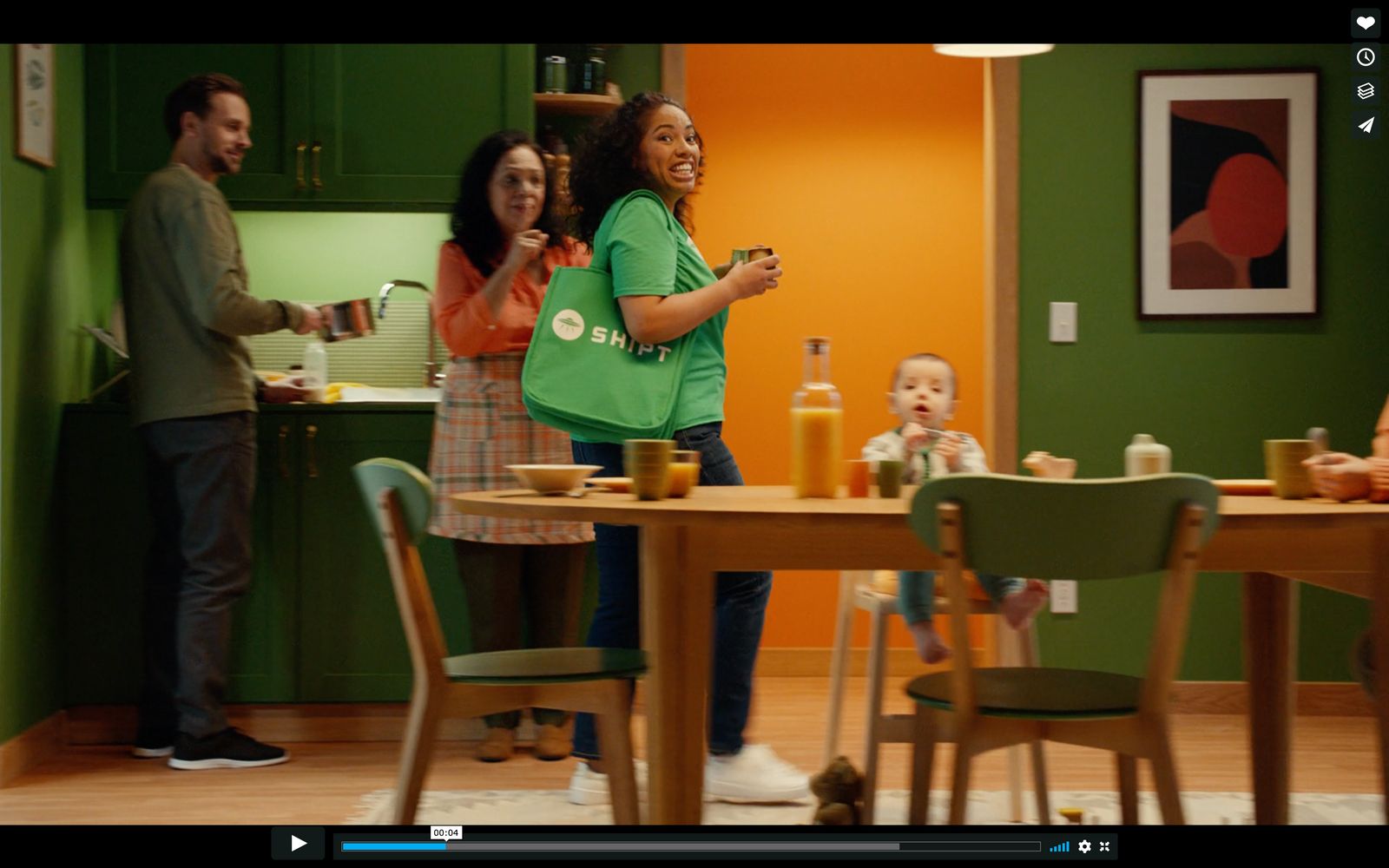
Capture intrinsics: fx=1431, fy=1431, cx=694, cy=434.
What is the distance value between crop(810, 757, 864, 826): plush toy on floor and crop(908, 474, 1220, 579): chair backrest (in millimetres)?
812

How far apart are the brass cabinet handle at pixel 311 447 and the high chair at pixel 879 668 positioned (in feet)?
4.52

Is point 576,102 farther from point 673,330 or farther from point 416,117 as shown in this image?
point 673,330

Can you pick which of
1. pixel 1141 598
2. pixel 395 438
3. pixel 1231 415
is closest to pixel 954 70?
pixel 1231 415

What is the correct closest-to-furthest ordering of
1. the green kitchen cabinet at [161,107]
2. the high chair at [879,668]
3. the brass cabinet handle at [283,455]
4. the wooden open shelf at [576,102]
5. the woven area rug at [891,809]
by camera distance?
the high chair at [879,668] < the woven area rug at [891,809] < the brass cabinet handle at [283,455] < the green kitchen cabinet at [161,107] < the wooden open shelf at [576,102]

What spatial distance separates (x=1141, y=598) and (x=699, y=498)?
2.27 m

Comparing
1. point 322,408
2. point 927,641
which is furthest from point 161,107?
point 927,641

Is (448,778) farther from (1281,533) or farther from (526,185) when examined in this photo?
(1281,533)

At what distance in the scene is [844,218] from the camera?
15.5ft

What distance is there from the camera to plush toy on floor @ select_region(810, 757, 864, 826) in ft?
7.79

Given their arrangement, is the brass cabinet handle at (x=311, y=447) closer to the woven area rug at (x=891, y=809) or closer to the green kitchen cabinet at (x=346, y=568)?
the green kitchen cabinet at (x=346, y=568)

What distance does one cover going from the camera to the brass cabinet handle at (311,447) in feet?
11.4

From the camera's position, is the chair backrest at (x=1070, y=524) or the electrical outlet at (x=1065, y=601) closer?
the chair backrest at (x=1070, y=524)
